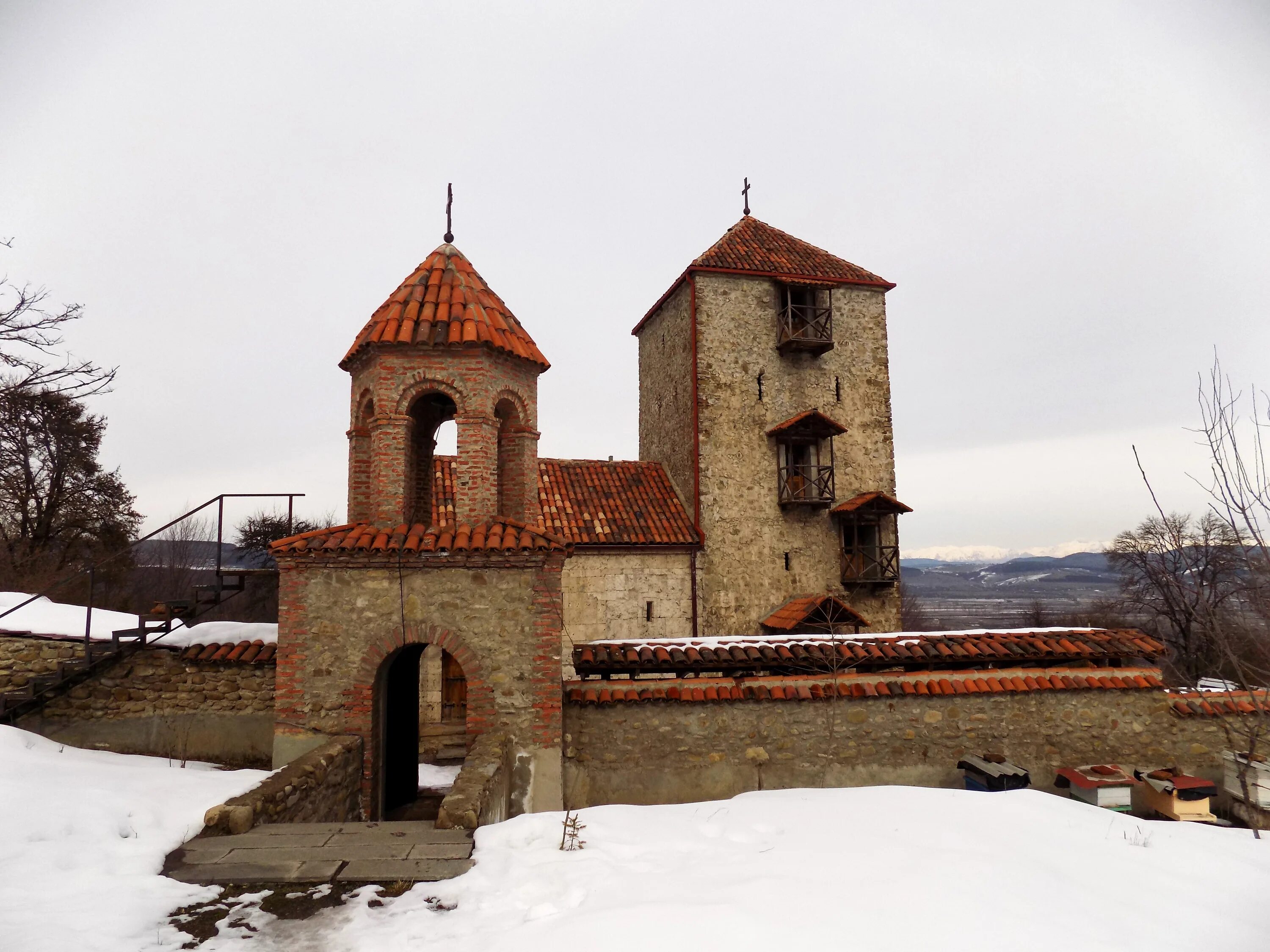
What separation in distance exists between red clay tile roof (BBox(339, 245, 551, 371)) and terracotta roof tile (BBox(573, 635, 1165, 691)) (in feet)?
14.9

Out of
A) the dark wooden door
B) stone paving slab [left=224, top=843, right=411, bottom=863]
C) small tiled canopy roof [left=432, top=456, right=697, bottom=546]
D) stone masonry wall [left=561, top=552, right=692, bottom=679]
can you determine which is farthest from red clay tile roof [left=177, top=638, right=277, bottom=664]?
the dark wooden door

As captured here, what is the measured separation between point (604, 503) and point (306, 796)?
35.6 ft

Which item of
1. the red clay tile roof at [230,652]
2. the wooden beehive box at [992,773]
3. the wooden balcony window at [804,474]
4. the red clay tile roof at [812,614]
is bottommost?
the wooden beehive box at [992,773]

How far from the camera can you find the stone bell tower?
8531 millimetres

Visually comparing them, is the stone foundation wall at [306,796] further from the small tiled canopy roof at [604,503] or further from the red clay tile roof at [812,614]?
the red clay tile roof at [812,614]

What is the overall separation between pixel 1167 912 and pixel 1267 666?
119 inches

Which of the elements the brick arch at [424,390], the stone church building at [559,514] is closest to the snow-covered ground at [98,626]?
the stone church building at [559,514]

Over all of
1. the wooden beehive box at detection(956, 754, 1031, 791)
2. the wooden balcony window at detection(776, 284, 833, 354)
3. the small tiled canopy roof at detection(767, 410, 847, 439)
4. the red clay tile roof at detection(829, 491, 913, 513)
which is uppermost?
the wooden balcony window at detection(776, 284, 833, 354)

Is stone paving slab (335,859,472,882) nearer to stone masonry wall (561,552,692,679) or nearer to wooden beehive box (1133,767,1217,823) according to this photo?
wooden beehive box (1133,767,1217,823)

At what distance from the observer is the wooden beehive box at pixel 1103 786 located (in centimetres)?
875

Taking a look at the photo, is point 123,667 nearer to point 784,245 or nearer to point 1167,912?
point 1167,912

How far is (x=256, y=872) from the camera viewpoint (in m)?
4.55

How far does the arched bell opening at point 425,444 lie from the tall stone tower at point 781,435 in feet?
24.7

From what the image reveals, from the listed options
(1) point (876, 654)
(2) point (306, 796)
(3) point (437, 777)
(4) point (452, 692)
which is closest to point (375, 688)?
(2) point (306, 796)
